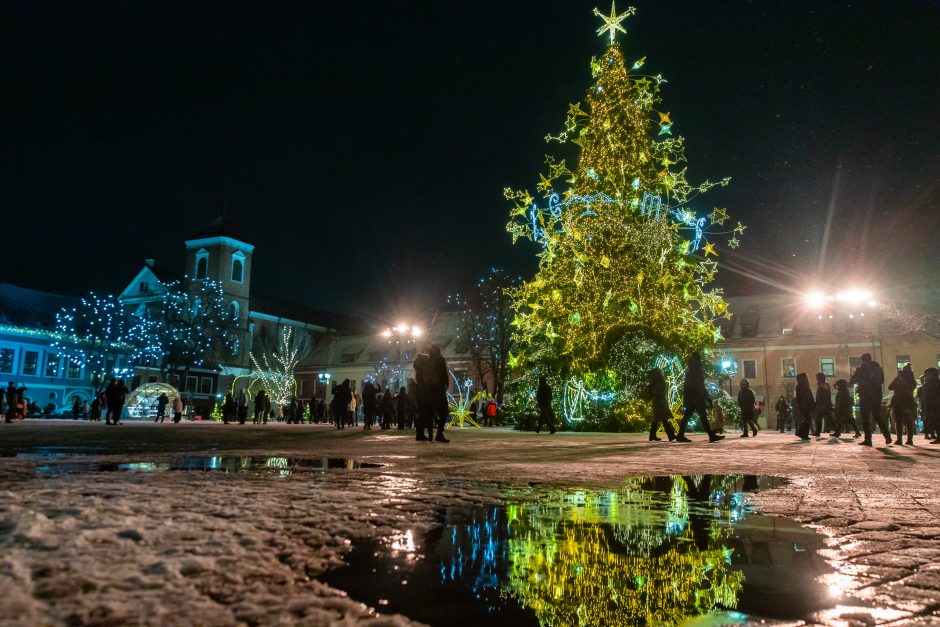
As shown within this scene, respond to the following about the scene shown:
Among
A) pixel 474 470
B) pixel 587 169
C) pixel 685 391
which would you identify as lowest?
pixel 474 470

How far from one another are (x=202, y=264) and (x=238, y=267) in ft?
12.6

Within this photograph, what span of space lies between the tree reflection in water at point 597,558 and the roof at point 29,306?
2479 inches

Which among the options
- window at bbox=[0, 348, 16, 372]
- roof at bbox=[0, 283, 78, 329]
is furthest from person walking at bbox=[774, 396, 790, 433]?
roof at bbox=[0, 283, 78, 329]

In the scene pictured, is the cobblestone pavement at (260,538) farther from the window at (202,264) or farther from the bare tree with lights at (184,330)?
the window at (202,264)

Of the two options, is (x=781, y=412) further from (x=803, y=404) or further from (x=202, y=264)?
(x=202, y=264)

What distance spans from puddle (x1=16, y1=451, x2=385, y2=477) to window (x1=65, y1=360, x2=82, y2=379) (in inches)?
2355

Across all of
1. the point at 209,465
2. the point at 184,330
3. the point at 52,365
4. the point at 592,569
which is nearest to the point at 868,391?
the point at 209,465

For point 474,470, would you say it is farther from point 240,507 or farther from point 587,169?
point 587,169

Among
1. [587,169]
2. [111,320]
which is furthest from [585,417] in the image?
[111,320]

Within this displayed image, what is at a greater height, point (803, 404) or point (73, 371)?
point (73, 371)

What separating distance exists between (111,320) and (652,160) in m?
45.0

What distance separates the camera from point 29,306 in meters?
59.1

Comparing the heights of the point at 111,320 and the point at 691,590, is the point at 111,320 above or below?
above

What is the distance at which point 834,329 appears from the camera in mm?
48688
